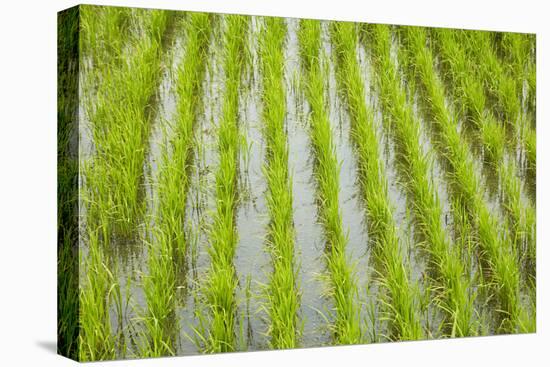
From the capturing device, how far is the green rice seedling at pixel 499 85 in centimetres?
655

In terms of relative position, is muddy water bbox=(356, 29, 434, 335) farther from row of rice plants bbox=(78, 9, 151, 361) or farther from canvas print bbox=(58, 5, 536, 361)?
row of rice plants bbox=(78, 9, 151, 361)

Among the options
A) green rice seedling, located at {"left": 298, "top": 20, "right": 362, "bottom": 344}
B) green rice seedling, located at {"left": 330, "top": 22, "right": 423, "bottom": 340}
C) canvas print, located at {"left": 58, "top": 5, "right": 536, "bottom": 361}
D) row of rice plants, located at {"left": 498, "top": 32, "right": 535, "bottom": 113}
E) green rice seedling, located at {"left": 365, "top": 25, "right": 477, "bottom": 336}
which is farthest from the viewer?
row of rice plants, located at {"left": 498, "top": 32, "right": 535, "bottom": 113}

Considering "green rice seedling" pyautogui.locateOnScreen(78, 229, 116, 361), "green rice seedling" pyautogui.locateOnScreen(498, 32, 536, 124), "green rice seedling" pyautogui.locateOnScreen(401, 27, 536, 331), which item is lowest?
"green rice seedling" pyautogui.locateOnScreen(78, 229, 116, 361)

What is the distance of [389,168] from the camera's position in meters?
6.25

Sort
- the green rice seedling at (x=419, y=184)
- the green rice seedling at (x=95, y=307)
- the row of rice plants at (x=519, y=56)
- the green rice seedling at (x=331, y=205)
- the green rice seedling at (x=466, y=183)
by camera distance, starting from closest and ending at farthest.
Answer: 1. the green rice seedling at (x=95, y=307)
2. the green rice seedling at (x=331, y=205)
3. the green rice seedling at (x=419, y=184)
4. the green rice seedling at (x=466, y=183)
5. the row of rice plants at (x=519, y=56)

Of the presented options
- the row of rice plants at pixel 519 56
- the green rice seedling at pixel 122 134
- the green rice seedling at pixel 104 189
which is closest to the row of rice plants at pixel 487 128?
the row of rice plants at pixel 519 56

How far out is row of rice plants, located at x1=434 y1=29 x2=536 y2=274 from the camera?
255 inches

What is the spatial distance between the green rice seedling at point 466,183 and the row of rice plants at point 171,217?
1367 millimetres

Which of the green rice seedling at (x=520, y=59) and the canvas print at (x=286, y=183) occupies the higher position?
the green rice seedling at (x=520, y=59)

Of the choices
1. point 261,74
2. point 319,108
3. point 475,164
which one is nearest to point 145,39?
point 261,74

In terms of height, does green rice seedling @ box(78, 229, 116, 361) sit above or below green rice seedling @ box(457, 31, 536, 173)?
below

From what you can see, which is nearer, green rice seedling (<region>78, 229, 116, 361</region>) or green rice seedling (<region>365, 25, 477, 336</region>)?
green rice seedling (<region>78, 229, 116, 361</region>)

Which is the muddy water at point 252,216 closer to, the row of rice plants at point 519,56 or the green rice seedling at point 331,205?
the green rice seedling at point 331,205

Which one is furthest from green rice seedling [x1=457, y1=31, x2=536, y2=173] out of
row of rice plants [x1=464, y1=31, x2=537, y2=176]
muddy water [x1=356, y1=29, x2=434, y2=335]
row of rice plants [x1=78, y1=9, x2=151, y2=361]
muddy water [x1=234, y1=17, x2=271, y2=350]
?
row of rice plants [x1=78, y1=9, x2=151, y2=361]
